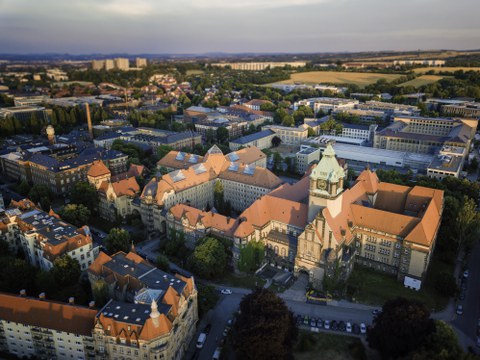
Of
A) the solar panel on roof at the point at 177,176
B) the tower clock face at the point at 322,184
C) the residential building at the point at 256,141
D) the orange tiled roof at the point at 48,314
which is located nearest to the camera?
the orange tiled roof at the point at 48,314

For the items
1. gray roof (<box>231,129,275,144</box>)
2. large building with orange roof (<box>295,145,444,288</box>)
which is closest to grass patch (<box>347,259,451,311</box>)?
large building with orange roof (<box>295,145,444,288</box>)

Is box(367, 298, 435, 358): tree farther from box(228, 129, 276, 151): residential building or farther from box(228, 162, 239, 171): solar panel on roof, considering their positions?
box(228, 129, 276, 151): residential building

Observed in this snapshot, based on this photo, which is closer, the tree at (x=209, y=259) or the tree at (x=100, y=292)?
the tree at (x=100, y=292)

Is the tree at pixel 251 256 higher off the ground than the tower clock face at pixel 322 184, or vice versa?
the tower clock face at pixel 322 184

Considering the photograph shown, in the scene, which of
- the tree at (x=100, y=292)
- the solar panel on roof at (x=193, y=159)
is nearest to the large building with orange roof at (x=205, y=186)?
the solar panel on roof at (x=193, y=159)

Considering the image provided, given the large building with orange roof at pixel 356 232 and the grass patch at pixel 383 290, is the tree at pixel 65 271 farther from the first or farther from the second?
the grass patch at pixel 383 290

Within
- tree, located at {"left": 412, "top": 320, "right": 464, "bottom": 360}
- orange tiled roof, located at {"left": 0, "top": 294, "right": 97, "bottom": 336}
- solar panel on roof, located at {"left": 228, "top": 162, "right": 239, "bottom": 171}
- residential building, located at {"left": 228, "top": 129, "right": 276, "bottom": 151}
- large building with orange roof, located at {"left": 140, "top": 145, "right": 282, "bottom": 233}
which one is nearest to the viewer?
tree, located at {"left": 412, "top": 320, "right": 464, "bottom": 360}
